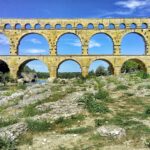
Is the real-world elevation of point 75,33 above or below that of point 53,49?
above

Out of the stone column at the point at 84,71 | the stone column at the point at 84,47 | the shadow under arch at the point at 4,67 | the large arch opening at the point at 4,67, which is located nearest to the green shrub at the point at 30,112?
the stone column at the point at 84,71

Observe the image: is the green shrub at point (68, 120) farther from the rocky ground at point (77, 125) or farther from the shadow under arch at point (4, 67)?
the shadow under arch at point (4, 67)

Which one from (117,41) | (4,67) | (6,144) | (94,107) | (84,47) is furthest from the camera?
(4,67)

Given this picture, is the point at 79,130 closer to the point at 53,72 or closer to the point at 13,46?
the point at 53,72

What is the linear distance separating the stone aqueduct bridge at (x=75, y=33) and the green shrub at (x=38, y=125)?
57.9 metres

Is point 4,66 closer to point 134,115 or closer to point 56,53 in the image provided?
point 56,53

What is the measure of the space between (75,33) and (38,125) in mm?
60764

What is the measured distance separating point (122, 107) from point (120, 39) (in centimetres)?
5548

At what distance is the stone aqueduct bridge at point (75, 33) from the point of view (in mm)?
74875

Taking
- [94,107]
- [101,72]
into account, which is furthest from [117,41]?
[94,107]

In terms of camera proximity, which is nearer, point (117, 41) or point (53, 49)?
point (117, 41)

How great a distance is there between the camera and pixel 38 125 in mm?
16812

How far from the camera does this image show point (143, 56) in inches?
2943

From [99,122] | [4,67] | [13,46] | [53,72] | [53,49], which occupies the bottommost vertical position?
[99,122]
